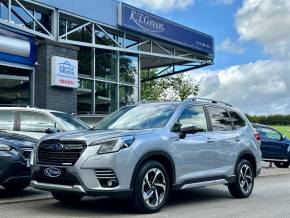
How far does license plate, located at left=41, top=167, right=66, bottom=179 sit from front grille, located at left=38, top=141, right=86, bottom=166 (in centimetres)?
8

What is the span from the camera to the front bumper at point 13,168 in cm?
862

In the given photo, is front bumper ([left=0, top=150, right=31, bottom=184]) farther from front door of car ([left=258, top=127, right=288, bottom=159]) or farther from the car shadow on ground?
front door of car ([left=258, top=127, right=288, bottom=159])

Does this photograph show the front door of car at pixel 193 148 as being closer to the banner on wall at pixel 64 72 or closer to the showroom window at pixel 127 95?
the banner on wall at pixel 64 72

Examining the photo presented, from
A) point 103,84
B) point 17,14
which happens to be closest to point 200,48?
point 103,84

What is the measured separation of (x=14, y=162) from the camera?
28.7 feet

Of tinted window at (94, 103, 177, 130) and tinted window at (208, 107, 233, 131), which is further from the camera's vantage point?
tinted window at (208, 107, 233, 131)

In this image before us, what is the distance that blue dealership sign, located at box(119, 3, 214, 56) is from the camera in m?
20.6

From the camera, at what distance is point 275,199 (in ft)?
32.5

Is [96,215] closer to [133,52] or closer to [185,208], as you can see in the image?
[185,208]

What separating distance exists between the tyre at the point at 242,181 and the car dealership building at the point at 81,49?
854 centimetres

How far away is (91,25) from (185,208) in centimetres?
1222

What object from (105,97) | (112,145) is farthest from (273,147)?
(112,145)

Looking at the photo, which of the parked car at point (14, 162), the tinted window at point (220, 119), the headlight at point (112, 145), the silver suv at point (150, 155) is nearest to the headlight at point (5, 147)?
the parked car at point (14, 162)

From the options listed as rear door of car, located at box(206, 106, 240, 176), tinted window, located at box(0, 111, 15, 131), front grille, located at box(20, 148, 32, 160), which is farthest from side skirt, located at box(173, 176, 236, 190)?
tinted window, located at box(0, 111, 15, 131)
